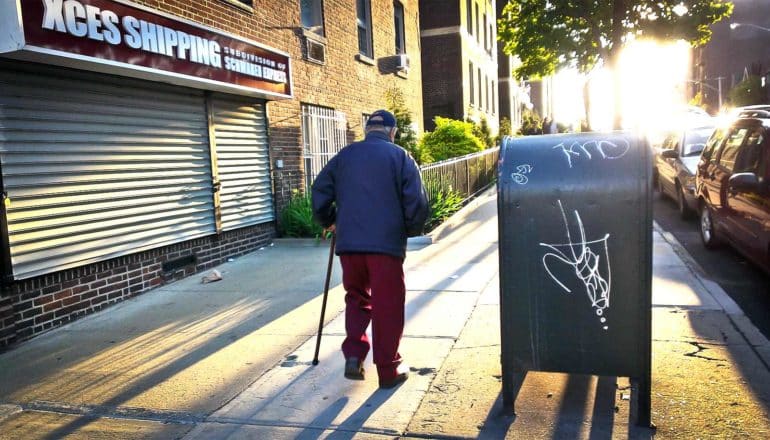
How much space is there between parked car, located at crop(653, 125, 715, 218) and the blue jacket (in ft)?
24.6

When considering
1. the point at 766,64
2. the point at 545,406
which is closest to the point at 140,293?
the point at 545,406

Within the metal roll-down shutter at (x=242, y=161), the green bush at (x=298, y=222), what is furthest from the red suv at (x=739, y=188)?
the metal roll-down shutter at (x=242, y=161)

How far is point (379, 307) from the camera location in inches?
155

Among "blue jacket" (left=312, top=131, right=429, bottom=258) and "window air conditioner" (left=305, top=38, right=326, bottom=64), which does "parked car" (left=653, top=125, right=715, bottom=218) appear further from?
"blue jacket" (left=312, top=131, right=429, bottom=258)

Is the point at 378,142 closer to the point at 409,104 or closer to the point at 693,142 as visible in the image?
the point at 693,142

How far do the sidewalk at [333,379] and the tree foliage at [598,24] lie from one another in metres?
13.4

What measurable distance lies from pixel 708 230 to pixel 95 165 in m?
7.31

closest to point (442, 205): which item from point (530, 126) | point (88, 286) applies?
point (88, 286)

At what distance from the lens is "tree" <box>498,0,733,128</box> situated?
59.0 feet

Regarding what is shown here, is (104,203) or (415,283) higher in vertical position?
(104,203)

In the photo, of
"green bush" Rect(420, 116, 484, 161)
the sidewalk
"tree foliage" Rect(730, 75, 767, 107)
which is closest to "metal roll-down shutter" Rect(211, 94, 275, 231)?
the sidewalk

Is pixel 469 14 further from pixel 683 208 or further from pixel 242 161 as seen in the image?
pixel 242 161

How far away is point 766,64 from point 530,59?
46.5m

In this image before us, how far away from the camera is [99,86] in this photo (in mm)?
6293
